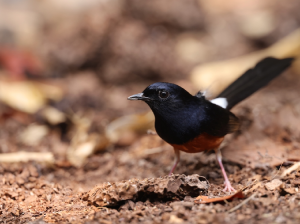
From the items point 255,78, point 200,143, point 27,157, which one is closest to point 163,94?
point 200,143

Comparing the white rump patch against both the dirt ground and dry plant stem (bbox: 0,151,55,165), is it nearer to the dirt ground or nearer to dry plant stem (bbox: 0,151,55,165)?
the dirt ground

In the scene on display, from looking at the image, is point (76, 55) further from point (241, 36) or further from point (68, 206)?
point (68, 206)

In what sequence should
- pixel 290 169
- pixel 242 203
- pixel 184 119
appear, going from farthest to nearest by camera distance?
pixel 184 119 → pixel 290 169 → pixel 242 203

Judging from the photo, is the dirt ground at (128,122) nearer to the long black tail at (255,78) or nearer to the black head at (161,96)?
the long black tail at (255,78)

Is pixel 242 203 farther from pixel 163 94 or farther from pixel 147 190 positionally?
pixel 163 94

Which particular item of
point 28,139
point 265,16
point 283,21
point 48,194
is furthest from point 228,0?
point 48,194

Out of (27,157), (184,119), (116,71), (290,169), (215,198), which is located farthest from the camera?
(116,71)
